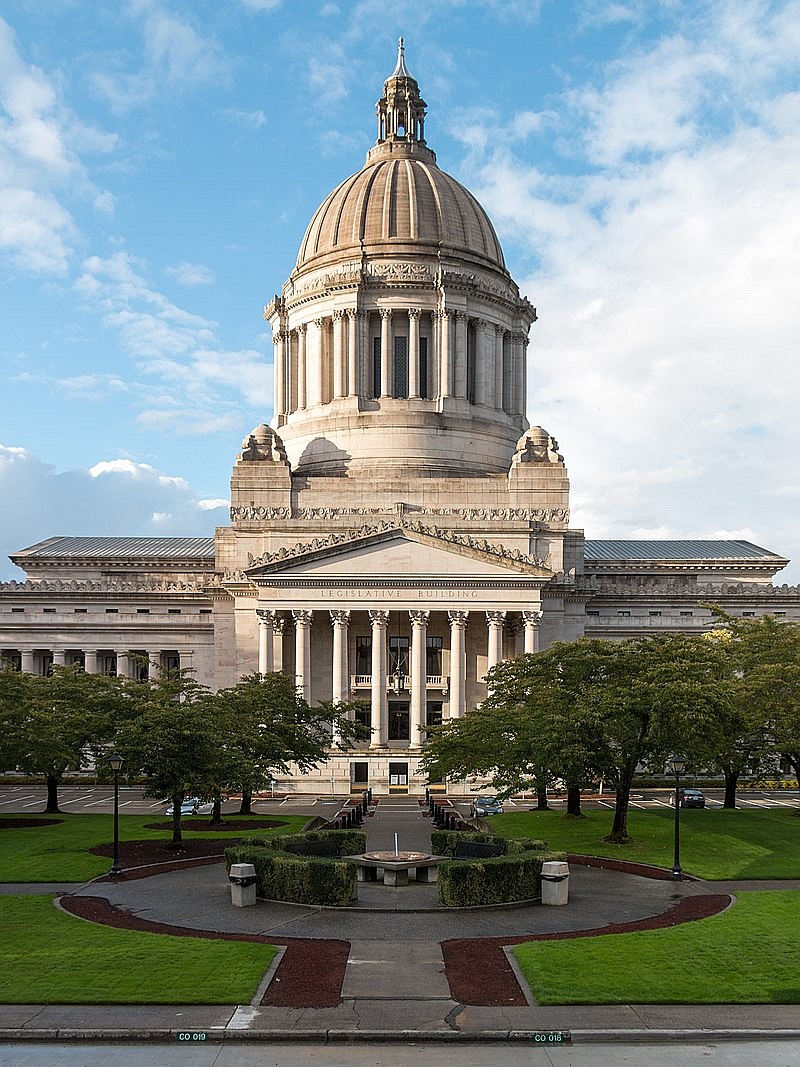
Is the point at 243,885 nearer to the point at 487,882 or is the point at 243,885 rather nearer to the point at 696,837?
the point at 487,882

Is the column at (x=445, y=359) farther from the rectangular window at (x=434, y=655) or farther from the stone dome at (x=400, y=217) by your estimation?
the rectangular window at (x=434, y=655)

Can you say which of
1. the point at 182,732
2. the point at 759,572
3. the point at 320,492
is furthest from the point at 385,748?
the point at 759,572

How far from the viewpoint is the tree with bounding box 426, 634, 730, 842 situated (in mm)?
42281

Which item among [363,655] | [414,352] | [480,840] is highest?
[414,352]

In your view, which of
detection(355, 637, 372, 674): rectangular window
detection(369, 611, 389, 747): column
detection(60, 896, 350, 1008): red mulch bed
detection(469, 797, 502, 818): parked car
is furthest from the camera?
detection(355, 637, 372, 674): rectangular window

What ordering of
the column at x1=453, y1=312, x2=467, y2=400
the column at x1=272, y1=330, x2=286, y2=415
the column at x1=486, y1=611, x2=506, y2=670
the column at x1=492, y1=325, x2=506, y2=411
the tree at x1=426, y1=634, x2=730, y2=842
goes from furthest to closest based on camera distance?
the column at x1=272, y1=330, x2=286, y2=415 < the column at x1=492, y1=325, x2=506, y2=411 < the column at x1=453, y1=312, x2=467, y2=400 < the column at x1=486, y1=611, x2=506, y2=670 < the tree at x1=426, y1=634, x2=730, y2=842

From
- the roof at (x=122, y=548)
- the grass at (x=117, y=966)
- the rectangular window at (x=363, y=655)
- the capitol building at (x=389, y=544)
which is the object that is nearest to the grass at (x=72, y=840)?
the grass at (x=117, y=966)

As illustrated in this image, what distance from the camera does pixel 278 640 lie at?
7788cm

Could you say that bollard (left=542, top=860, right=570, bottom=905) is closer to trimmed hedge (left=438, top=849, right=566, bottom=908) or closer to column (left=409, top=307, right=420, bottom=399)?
trimmed hedge (left=438, top=849, right=566, bottom=908)

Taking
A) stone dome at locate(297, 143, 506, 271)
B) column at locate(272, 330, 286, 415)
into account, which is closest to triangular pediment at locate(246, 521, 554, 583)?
column at locate(272, 330, 286, 415)

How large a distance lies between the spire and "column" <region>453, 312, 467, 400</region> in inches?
949

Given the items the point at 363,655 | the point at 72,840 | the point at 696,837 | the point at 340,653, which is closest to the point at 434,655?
the point at 363,655

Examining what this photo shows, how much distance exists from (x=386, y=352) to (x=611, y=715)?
5932 centimetres

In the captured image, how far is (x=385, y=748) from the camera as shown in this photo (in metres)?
73.0
